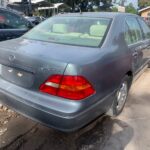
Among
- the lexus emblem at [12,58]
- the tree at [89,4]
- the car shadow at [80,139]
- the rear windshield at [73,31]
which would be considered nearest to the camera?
the lexus emblem at [12,58]

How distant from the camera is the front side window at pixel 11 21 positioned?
18.5 ft

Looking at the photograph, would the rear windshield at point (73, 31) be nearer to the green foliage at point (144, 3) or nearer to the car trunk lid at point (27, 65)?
the car trunk lid at point (27, 65)

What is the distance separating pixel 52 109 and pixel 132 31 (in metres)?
2.26

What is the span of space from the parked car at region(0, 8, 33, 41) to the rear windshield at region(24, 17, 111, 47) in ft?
5.16

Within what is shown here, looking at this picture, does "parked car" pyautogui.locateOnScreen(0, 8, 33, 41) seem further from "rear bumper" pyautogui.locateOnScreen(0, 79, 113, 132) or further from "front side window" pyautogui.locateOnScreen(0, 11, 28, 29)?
"rear bumper" pyautogui.locateOnScreen(0, 79, 113, 132)

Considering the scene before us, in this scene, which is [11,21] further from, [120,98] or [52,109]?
[52,109]

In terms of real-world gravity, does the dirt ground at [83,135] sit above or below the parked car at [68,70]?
below

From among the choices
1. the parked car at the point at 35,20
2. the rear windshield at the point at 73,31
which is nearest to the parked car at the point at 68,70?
the rear windshield at the point at 73,31

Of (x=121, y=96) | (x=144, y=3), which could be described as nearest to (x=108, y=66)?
(x=121, y=96)

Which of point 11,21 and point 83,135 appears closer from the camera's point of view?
point 83,135

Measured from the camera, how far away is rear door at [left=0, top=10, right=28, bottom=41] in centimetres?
551

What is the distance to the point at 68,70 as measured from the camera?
2.69 m

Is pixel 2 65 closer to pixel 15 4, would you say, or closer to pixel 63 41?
pixel 63 41

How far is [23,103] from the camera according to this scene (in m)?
2.94
